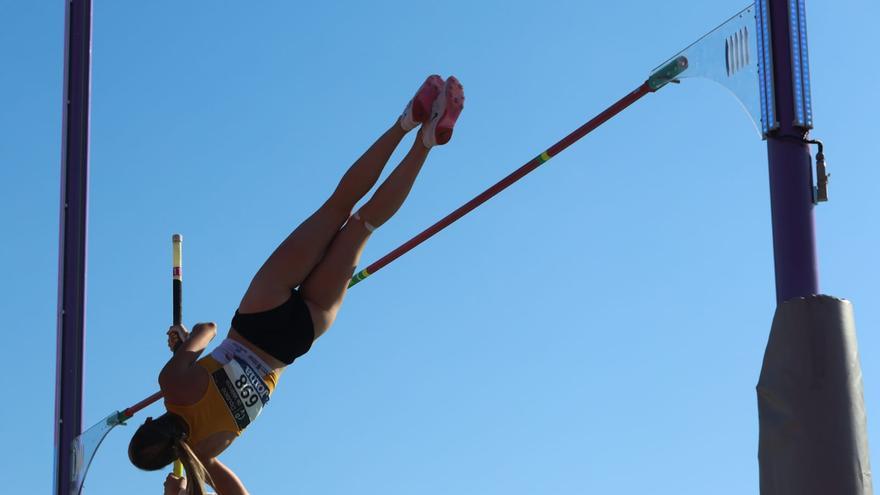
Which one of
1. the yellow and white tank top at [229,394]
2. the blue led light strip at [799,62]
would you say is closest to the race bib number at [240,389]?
the yellow and white tank top at [229,394]

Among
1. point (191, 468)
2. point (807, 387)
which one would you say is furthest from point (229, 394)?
point (807, 387)

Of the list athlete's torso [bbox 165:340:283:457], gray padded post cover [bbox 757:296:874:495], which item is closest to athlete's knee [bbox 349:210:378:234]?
athlete's torso [bbox 165:340:283:457]

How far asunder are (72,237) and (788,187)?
576 cm

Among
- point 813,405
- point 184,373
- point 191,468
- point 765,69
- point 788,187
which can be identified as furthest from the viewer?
point 184,373

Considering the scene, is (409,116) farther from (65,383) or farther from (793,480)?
(65,383)

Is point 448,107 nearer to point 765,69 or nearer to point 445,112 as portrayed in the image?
point 445,112

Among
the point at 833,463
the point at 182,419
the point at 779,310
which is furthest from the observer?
the point at 182,419

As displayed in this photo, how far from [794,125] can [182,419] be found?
266cm

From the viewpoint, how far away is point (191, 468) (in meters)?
5.19

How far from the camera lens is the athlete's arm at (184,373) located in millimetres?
5527

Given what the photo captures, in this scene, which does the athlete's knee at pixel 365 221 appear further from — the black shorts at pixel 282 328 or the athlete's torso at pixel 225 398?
the athlete's torso at pixel 225 398

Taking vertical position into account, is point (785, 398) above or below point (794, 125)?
below

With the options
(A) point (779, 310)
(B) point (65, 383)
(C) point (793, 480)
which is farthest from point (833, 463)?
(B) point (65, 383)

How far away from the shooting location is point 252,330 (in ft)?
19.3
